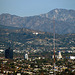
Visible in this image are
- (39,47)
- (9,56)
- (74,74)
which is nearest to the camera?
(74,74)

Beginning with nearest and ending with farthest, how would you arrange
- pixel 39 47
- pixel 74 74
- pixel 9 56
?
pixel 74 74 < pixel 9 56 < pixel 39 47

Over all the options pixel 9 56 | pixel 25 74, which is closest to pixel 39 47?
pixel 9 56

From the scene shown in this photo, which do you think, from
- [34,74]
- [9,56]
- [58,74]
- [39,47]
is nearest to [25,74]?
[34,74]

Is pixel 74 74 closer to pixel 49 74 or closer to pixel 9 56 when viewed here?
pixel 49 74

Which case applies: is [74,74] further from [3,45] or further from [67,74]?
[3,45]

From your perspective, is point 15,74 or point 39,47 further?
point 39,47

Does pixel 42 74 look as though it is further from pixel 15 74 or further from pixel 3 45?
pixel 3 45

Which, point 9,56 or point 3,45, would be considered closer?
point 9,56
